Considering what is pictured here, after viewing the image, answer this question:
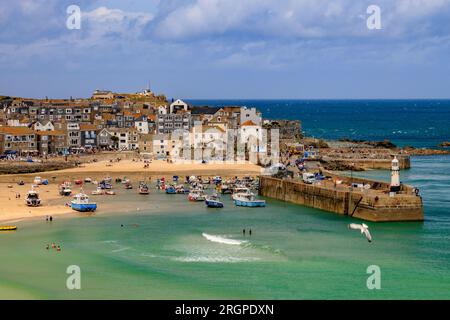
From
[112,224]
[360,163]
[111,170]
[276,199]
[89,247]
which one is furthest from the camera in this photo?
[360,163]

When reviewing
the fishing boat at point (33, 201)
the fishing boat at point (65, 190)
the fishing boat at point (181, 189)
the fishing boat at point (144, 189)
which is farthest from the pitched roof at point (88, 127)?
the fishing boat at point (33, 201)

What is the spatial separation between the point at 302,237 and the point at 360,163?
40.8 m

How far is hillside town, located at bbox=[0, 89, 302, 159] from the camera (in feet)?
295

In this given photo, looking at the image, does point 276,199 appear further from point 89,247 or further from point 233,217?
point 89,247

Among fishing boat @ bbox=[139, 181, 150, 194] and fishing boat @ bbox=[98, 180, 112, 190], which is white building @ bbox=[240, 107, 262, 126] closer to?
fishing boat @ bbox=[98, 180, 112, 190]

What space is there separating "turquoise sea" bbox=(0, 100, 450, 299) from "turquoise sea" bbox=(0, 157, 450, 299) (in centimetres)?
5

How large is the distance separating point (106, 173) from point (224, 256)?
123 ft

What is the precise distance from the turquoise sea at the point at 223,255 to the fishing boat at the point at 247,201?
28.3 inches

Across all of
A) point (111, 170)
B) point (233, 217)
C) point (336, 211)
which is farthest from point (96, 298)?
→ point (111, 170)

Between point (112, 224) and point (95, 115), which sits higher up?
point (95, 115)

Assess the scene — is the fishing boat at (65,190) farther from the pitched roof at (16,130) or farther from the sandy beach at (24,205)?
the pitched roof at (16,130)

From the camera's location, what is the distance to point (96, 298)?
31.4 meters

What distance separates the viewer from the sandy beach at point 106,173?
2345 inches

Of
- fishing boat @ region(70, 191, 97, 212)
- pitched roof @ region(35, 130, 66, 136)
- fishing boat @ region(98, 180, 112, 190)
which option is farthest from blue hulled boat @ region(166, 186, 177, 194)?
pitched roof @ region(35, 130, 66, 136)
